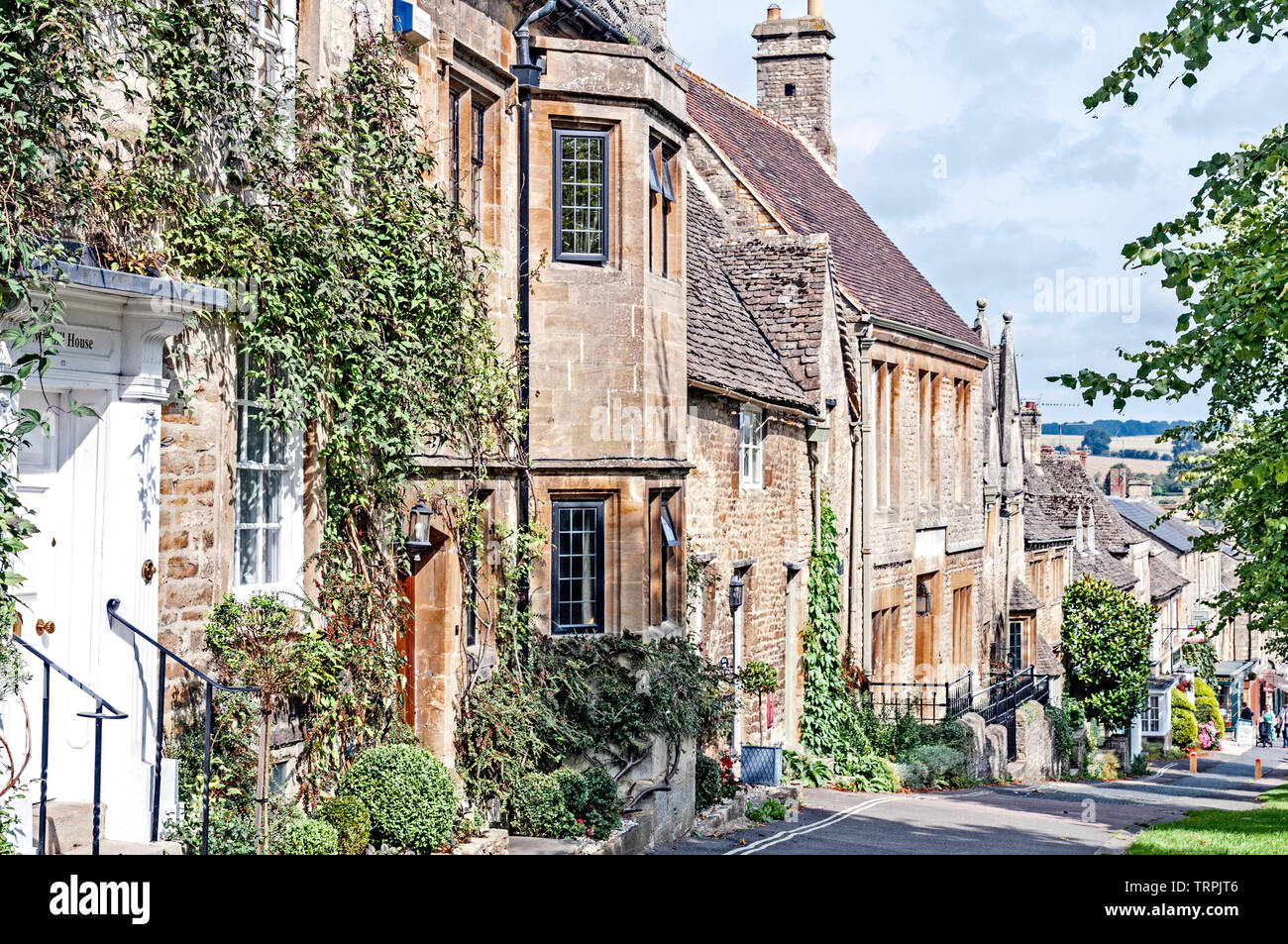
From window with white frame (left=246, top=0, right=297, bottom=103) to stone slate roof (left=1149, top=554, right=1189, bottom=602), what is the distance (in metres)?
63.8

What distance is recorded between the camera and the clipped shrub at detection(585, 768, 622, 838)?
12586mm

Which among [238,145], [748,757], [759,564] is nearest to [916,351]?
[759,564]

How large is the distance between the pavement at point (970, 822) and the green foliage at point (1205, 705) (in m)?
35.5

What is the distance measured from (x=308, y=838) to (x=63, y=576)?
8.41 ft

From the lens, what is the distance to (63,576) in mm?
8258

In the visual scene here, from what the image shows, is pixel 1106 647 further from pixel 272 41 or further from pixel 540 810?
pixel 272 41

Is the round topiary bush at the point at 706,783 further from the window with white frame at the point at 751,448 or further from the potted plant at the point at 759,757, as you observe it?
the window with white frame at the point at 751,448

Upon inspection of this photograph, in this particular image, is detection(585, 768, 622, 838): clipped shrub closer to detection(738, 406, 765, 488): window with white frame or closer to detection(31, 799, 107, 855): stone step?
detection(31, 799, 107, 855): stone step

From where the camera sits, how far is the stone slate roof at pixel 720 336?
18.3 meters

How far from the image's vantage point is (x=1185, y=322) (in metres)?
9.23

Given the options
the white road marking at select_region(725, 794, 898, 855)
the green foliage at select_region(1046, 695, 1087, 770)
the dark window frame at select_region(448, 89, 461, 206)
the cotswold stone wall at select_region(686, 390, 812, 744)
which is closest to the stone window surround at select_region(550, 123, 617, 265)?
the dark window frame at select_region(448, 89, 461, 206)

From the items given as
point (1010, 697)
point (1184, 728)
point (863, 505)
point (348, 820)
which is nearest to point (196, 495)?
point (348, 820)

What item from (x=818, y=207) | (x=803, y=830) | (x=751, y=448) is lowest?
(x=803, y=830)

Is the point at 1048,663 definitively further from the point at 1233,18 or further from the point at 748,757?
the point at 1233,18
